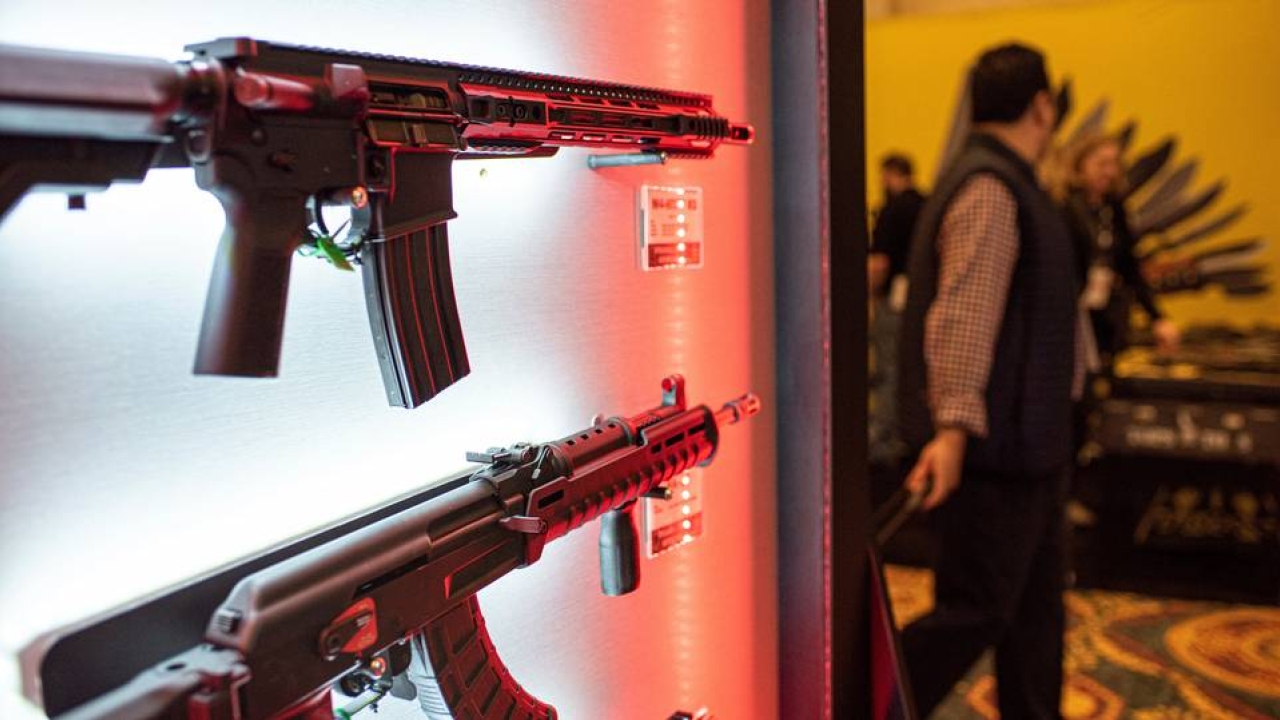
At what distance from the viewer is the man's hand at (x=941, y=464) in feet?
6.13

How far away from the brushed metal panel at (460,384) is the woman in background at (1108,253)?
2.19 m

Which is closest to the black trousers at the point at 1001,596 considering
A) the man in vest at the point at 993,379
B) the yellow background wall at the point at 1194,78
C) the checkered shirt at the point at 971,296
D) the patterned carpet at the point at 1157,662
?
the man in vest at the point at 993,379

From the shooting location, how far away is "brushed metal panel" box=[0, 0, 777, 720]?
655 mm

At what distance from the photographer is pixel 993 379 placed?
190 cm

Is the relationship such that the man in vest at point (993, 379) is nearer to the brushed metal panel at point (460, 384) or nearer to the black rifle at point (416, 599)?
the brushed metal panel at point (460, 384)

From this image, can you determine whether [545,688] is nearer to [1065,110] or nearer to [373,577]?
[373,577]

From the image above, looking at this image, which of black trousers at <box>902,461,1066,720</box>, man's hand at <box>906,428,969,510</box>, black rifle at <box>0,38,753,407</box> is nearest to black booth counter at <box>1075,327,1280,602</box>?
black trousers at <box>902,461,1066,720</box>

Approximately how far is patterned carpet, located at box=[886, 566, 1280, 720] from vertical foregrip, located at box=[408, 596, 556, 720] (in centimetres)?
184

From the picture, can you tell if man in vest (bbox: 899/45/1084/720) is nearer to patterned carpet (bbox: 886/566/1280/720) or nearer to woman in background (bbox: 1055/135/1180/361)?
patterned carpet (bbox: 886/566/1280/720)

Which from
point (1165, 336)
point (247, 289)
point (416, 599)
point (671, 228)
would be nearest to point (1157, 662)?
point (1165, 336)

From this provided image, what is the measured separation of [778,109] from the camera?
4.62ft

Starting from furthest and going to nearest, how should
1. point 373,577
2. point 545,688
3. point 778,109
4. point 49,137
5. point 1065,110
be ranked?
point 1065,110 < point 778,109 < point 545,688 < point 373,577 < point 49,137

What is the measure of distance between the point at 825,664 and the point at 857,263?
0.56 m

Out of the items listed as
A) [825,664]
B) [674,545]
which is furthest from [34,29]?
[825,664]
